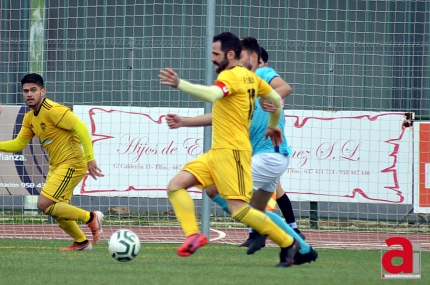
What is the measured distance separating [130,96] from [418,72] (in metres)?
4.57

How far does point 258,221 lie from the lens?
7.39m

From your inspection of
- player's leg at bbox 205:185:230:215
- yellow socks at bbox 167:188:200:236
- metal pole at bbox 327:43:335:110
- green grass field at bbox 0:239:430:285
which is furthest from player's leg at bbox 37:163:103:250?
metal pole at bbox 327:43:335:110

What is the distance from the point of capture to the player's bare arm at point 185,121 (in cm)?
727

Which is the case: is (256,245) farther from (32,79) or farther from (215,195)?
(32,79)

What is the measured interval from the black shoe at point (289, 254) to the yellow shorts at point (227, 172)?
73 centimetres

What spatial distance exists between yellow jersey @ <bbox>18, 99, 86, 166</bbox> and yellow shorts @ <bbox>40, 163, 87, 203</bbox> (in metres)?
0.08

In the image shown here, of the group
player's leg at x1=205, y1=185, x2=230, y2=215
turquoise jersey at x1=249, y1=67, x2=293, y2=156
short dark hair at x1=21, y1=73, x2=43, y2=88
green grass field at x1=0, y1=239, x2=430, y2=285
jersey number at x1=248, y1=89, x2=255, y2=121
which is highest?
short dark hair at x1=21, y1=73, x2=43, y2=88

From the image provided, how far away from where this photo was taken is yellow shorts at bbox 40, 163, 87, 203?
9891 millimetres

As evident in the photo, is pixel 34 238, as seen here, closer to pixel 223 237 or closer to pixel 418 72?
pixel 223 237

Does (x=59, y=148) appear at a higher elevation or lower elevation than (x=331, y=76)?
lower

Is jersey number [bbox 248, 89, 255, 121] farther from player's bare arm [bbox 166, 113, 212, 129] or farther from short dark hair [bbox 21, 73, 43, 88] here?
short dark hair [bbox 21, 73, 43, 88]

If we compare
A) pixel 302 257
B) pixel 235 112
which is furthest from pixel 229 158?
pixel 302 257

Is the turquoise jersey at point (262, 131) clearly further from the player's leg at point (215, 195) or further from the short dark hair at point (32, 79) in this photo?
the short dark hair at point (32, 79)

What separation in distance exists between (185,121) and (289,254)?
4.86ft
